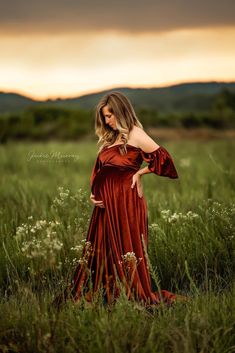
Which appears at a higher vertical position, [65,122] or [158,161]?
[158,161]

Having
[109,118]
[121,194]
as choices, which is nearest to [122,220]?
[121,194]

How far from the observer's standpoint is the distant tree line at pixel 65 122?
32.4 meters

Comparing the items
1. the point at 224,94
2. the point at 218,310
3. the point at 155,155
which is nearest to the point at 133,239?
the point at 155,155

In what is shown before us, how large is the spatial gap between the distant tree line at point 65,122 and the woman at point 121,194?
85.0 ft

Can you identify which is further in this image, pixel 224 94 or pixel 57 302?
pixel 224 94

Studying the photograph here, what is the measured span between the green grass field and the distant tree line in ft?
76.0

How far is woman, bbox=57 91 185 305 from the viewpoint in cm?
426

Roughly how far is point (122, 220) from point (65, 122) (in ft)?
99.6

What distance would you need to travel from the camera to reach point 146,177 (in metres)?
12.0

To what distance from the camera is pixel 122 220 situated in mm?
4328

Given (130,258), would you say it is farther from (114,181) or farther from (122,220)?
(114,181)

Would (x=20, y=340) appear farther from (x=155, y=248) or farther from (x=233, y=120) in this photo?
(x=233, y=120)

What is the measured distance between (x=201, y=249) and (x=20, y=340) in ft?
7.24

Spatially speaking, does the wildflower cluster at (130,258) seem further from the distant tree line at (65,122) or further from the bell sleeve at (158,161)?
the distant tree line at (65,122)
